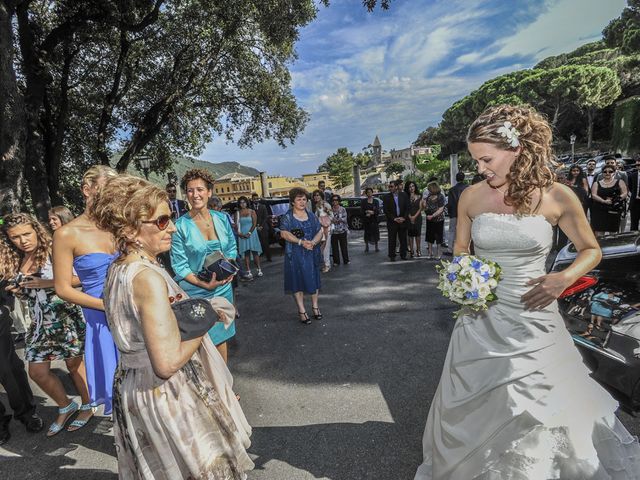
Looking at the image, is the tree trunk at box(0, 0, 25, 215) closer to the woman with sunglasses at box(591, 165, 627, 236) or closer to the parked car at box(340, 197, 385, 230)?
the parked car at box(340, 197, 385, 230)

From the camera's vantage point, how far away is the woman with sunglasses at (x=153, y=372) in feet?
4.74

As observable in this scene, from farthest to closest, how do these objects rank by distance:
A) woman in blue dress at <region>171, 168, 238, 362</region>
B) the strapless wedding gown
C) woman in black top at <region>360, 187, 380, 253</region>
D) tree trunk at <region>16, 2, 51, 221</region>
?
woman in black top at <region>360, 187, 380, 253</region> → tree trunk at <region>16, 2, 51, 221</region> → woman in blue dress at <region>171, 168, 238, 362</region> → the strapless wedding gown

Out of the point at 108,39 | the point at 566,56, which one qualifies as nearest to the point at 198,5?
the point at 108,39

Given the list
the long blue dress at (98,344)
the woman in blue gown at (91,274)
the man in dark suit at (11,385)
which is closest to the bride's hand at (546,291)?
the woman in blue gown at (91,274)

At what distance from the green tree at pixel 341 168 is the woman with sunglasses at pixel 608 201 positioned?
90227 mm

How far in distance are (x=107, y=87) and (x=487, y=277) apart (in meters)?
16.1

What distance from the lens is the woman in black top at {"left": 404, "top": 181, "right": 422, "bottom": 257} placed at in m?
8.81

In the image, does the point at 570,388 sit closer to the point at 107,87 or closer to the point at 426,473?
the point at 426,473

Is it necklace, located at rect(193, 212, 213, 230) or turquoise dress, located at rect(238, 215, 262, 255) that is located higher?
necklace, located at rect(193, 212, 213, 230)

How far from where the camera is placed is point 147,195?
63.5 inches

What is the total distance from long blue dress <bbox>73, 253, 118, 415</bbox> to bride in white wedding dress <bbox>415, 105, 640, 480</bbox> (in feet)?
8.56

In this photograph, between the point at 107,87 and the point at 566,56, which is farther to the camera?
the point at 566,56

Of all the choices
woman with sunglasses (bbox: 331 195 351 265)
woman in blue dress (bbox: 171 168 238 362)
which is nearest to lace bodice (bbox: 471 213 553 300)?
woman in blue dress (bbox: 171 168 238 362)

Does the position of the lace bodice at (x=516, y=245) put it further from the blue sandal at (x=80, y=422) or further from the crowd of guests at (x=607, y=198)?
the crowd of guests at (x=607, y=198)
